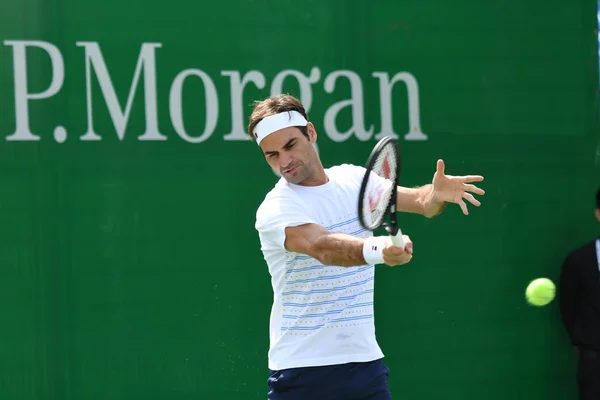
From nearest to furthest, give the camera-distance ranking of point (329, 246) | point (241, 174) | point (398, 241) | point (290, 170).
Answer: point (398, 241) < point (329, 246) < point (290, 170) < point (241, 174)

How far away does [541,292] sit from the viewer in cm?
526

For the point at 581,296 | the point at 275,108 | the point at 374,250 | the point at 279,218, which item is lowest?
the point at 581,296

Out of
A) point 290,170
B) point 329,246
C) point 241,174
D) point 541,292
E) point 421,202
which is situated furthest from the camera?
point 541,292

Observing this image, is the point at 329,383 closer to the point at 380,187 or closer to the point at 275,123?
the point at 380,187

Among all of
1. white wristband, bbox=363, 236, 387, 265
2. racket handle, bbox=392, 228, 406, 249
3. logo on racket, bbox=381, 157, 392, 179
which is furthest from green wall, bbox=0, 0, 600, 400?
racket handle, bbox=392, 228, 406, 249

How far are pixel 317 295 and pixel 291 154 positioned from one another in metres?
0.48

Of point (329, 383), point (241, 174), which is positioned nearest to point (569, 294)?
point (241, 174)

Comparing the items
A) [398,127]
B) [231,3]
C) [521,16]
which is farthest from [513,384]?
[231,3]

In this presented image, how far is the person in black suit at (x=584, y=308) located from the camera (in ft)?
17.3

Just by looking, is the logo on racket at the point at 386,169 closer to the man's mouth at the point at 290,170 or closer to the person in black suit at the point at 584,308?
the man's mouth at the point at 290,170

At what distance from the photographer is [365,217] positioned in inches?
124

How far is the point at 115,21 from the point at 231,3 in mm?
576

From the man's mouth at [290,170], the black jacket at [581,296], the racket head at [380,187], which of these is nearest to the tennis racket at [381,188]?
the racket head at [380,187]

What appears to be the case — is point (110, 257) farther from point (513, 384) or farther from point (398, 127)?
point (513, 384)
